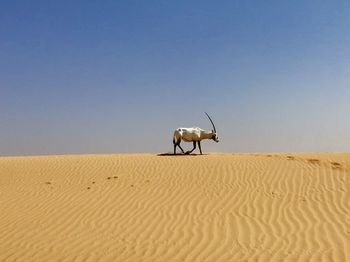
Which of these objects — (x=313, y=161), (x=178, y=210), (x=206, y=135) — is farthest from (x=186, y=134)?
(x=178, y=210)

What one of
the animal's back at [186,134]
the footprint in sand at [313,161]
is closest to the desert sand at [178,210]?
the footprint in sand at [313,161]

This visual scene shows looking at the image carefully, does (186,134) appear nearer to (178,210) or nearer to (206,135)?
(206,135)

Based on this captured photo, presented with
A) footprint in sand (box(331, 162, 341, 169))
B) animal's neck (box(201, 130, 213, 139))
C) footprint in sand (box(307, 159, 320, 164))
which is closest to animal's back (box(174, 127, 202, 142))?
animal's neck (box(201, 130, 213, 139))

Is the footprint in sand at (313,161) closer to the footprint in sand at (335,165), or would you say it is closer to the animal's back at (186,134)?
the footprint in sand at (335,165)

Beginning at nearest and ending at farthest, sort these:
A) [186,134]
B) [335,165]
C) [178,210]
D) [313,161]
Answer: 1. [178,210]
2. [335,165]
3. [313,161]
4. [186,134]

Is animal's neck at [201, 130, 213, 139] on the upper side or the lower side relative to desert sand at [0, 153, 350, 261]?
upper

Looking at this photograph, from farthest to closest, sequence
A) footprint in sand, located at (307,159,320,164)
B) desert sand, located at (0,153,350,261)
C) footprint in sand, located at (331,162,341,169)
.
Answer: footprint in sand, located at (307,159,320,164) < footprint in sand, located at (331,162,341,169) < desert sand, located at (0,153,350,261)

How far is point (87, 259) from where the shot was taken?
716 cm

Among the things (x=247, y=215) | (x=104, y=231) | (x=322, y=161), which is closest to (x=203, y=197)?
(x=247, y=215)

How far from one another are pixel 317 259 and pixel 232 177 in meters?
7.36

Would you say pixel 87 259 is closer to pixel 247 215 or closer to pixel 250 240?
pixel 250 240

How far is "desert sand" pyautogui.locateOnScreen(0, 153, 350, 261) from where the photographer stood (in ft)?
24.8

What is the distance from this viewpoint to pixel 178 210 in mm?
10602

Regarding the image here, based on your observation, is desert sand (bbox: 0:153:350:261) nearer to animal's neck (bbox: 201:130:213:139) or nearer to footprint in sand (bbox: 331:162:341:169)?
footprint in sand (bbox: 331:162:341:169)
